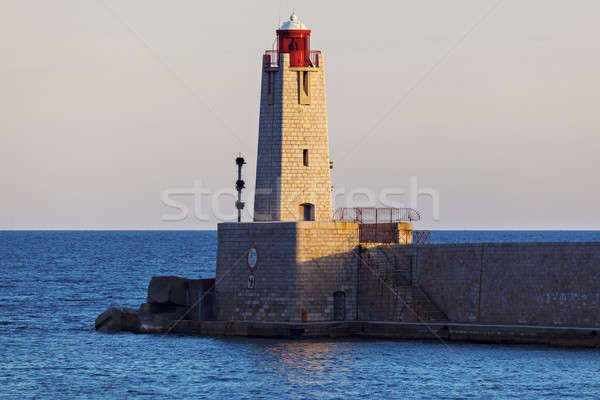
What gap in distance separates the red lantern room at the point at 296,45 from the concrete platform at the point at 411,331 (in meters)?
10.5

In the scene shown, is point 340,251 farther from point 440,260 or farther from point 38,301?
point 38,301

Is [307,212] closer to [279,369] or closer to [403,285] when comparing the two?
[403,285]

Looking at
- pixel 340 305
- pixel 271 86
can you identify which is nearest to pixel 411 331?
pixel 340 305

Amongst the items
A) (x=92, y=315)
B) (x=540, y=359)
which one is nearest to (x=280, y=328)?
(x=540, y=359)

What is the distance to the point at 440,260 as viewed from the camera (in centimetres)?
4122

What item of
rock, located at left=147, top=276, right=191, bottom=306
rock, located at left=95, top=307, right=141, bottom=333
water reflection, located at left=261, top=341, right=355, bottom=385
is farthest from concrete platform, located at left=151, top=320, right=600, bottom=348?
rock, located at left=95, top=307, right=141, bottom=333

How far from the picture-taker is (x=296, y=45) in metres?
43.0

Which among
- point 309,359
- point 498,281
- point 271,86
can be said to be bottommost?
point 309,359

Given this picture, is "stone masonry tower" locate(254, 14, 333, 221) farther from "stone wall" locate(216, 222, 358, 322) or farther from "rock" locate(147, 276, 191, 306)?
"rock" locate(147, 276, 191, 306)

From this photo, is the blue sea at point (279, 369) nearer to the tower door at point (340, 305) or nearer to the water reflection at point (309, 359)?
the water reflection at point (309, 359)

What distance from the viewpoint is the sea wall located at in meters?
37.3

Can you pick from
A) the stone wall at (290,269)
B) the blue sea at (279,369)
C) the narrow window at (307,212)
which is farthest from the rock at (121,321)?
the narrow window at (307,212)

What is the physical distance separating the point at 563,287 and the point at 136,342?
1737 centimetres

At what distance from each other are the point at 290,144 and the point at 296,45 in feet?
13.2
